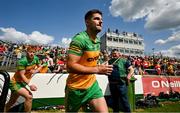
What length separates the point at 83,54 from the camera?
421 centimetres

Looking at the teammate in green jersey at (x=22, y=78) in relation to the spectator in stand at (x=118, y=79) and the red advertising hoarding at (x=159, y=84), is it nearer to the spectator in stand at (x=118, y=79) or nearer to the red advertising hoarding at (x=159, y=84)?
the spectator in stand at (x=118, y=79)

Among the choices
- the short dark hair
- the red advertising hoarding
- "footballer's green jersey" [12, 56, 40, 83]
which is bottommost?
the red advertising hoarding

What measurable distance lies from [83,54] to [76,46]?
0.18 m

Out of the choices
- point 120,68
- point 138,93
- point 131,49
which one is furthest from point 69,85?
point 131,49

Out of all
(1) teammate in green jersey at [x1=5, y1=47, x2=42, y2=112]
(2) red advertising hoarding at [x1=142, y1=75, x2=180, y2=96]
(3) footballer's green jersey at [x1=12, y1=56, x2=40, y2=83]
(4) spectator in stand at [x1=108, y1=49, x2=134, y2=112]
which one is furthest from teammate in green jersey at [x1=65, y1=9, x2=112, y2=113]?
(2) red advertising hoarding at [x1=142, y1=75, x2=180, y2=96]

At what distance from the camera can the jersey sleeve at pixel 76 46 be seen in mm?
4098

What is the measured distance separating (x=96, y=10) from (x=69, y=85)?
4.21 feet

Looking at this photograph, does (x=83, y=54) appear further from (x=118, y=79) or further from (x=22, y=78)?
(x=118, y=79)

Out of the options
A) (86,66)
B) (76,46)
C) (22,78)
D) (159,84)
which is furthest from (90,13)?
(159,84)

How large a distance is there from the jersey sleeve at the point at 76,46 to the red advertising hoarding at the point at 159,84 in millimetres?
9423

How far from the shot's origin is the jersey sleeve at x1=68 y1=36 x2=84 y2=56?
4.10 metres

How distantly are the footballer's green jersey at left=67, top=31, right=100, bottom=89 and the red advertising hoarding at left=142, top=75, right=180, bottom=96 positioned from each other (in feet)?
30.1

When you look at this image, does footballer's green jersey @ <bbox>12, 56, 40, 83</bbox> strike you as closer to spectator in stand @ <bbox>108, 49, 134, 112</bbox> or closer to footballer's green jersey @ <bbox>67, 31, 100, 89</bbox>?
spectator in stand @ <bbox>108, 49, 134, 112</bbox>

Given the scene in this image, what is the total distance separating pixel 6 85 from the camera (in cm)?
306
